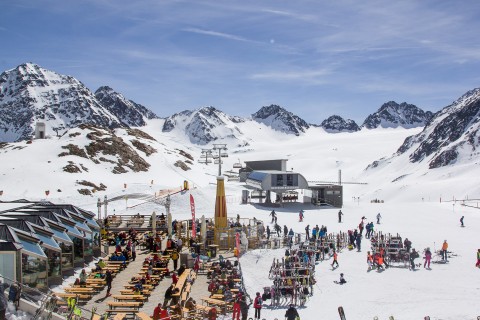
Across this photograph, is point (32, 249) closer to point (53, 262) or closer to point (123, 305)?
point (53, 262)

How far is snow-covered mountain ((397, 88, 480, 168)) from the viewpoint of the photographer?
370 feet

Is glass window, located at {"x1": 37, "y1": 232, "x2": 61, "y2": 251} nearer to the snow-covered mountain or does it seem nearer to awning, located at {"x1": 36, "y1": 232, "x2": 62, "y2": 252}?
awning, located at {"x1": 36, "y1": 232, "x2": 62, "y2": 252}

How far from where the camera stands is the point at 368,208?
5075 cm

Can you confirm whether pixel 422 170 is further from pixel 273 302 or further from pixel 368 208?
pixel 273 302

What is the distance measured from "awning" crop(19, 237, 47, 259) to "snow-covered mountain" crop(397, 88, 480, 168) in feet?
340

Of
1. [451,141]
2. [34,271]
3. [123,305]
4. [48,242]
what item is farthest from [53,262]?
[451,141]

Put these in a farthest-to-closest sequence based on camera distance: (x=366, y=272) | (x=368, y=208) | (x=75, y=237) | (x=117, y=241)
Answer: (x=368, y=208), (x=117, y=241), (x=366, y=272), (x=75, y=237)

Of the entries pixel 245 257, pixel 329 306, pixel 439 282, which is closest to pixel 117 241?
pixel 245 257

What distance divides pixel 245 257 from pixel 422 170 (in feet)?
307

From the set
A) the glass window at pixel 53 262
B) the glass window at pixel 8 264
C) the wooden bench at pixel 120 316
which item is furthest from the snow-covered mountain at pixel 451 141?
the glass window at pixel 8 264

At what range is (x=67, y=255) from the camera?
23.8 m

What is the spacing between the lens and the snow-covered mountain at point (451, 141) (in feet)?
370

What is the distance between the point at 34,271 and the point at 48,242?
2.27m

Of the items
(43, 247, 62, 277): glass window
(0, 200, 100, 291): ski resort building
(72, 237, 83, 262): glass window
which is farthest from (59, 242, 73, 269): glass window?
(72, 237, 83, 262): glass window
